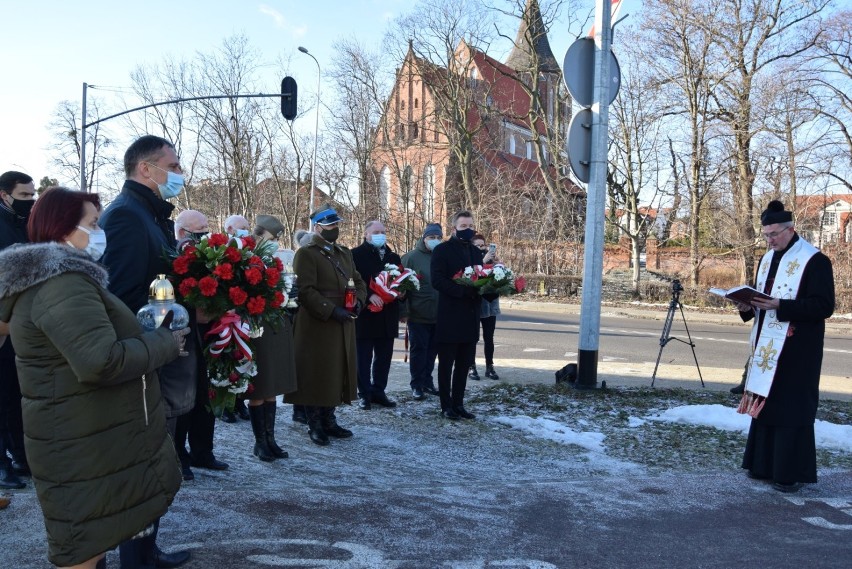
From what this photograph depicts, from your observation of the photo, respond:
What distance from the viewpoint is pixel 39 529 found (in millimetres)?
4293

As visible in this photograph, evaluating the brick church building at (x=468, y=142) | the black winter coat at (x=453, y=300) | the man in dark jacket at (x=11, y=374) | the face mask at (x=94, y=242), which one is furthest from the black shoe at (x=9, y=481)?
the brick church building at (x=468, y=142)

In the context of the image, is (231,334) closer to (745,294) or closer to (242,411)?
(242,411)

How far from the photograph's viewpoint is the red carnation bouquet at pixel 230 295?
4.34 metres

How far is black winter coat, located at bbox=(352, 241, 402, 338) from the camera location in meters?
8.34

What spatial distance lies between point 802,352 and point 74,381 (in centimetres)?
520

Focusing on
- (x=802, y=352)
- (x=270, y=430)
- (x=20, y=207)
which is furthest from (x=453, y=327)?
(x=20, y=207)

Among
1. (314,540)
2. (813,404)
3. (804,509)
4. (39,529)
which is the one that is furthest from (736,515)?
(39,529)

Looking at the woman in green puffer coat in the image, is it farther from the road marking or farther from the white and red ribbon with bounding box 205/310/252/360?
the road marking

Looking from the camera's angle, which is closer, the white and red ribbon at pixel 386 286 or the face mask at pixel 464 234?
the face mask at pixel 464 234

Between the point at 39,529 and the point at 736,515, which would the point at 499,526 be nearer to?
the point at 736,515

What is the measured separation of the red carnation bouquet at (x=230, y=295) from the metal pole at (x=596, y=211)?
4.64m

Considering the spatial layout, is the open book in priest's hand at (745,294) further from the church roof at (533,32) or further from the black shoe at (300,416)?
the church roof at (533,32)

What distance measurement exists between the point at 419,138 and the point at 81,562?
131ft

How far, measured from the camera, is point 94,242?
3164 mm
